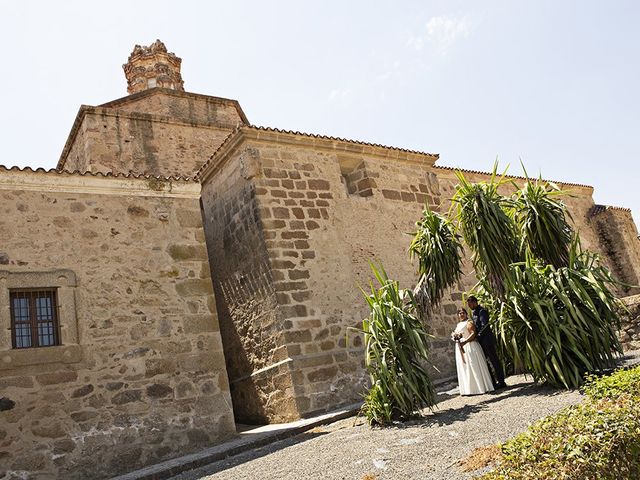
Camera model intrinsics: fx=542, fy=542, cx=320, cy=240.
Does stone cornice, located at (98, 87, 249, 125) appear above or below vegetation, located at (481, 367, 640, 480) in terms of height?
above

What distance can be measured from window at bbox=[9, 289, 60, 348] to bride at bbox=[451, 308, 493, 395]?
Result: 5.58 m

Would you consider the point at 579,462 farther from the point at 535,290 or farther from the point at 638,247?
the point at 638,247

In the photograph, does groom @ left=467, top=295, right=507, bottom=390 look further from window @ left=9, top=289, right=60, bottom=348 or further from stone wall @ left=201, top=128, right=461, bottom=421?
window @ left=9, top=289, right=60, bottom=348

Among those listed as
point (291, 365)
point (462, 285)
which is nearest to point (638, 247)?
point (462, 285)

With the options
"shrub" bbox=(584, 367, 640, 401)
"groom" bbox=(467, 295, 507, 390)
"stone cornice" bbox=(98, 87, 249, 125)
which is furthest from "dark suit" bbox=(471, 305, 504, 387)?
"stone cornice" bbox=(98, 87, 249, 125)

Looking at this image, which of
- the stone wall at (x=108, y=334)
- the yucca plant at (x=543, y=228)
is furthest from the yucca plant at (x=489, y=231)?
the stone wall at (x=108, y=334)

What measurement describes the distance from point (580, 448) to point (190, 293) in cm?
641

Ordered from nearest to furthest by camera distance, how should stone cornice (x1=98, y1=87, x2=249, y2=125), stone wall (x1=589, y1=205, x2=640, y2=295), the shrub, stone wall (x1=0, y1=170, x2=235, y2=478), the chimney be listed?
1. the shrub
2. stone wall (x1=0, y1=170, x2=235, y2=478)
3. stone cornice (x1=98, y1=87, x2=249, y2=125)
4. the chimney
5. stone wall (x1=589, y1=205, x2=640, y2=295)

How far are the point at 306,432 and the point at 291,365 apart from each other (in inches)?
53.5

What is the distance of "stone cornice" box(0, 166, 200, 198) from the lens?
7.59 metres

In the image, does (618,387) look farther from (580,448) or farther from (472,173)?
(472,173)

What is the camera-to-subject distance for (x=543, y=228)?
7.57 m

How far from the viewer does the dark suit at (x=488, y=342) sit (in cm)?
771

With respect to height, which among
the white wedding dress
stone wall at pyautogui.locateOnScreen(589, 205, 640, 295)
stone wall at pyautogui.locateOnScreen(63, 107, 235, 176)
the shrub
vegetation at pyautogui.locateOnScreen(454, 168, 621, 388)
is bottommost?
the shrub
